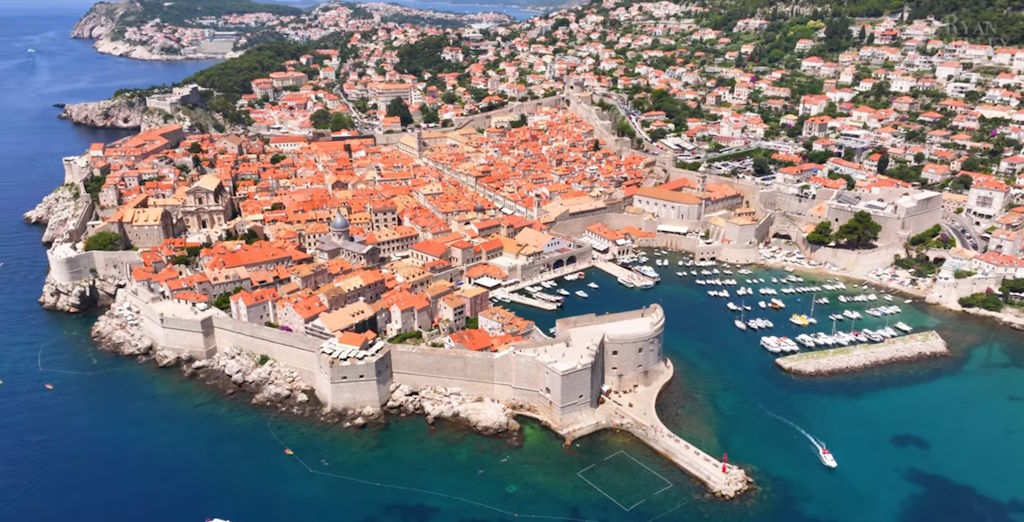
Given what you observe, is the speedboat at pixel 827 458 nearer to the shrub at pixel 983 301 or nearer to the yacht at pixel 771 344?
the yacht at pixel 771 344

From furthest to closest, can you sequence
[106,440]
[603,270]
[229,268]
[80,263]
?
[603,270] → [80,263] → [229,268] → [106,440]

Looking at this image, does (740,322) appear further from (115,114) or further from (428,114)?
(115,114)

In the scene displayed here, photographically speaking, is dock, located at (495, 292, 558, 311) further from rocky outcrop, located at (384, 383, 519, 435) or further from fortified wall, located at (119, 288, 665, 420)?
rocky outcrop, located at (384, 383, 519, 435)

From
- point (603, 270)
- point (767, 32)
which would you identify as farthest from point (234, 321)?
point (767, 32)

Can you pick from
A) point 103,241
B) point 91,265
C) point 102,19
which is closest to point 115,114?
point 103,241

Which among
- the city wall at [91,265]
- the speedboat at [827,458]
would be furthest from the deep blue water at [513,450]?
the city wall at [91,265]

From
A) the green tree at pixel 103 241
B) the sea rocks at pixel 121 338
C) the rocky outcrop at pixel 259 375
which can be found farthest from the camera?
the green tree at pixel 103 241

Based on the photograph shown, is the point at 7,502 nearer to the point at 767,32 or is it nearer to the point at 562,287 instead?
the point at 562,287
